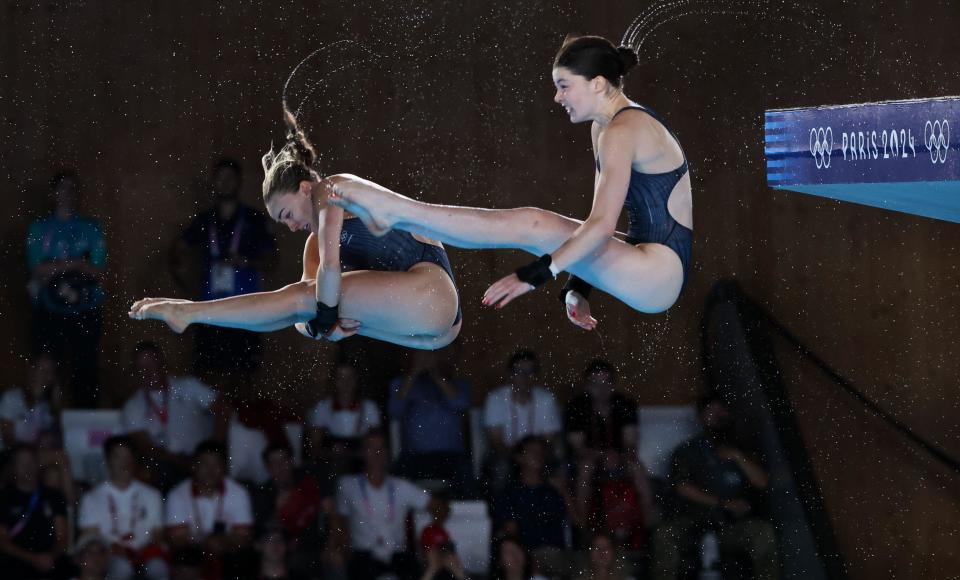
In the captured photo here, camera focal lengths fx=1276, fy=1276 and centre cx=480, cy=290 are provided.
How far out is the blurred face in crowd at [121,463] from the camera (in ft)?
19.1

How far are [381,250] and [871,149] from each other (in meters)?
1.55

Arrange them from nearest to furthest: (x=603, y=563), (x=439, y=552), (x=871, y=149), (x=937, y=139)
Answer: (x=937, y=139) < (x=871, y=149) < (x=439, y=552) < (x=603, y=563)

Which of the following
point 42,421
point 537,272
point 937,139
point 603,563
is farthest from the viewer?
point 42,421

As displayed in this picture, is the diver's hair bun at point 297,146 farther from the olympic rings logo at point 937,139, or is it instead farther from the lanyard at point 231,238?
the lanyard at point 231,238

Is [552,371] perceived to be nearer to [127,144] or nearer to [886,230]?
[886,230]

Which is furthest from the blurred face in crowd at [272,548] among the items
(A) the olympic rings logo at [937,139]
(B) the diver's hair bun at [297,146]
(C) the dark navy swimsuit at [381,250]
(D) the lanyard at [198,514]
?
(A) the olympic rings logo at [937,139]

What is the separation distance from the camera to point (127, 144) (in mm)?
6582

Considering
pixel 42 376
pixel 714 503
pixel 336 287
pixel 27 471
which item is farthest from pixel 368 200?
pixel 42 376

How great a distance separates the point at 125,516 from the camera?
19.0ft

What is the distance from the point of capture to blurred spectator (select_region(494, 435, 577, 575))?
5859mm

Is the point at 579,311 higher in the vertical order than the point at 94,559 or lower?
higher

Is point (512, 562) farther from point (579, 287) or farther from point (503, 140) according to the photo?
point (503, 140)

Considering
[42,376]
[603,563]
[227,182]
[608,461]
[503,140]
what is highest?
[503,140]

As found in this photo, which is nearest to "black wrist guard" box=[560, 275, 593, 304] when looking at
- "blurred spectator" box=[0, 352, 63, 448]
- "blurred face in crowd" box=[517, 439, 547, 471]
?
"blurred face in crowd" box=[517, 439, 547, 471]
